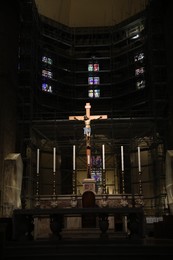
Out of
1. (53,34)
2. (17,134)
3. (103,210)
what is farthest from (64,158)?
(103,210)

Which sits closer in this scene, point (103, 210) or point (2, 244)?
point (2, 244)

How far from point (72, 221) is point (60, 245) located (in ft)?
20.8

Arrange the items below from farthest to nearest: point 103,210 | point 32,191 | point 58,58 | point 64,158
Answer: point 58,58, point 64,158, point 32,191, point 103,210

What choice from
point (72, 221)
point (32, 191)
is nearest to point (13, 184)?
point (32, 191)

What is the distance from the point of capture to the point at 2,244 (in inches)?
300

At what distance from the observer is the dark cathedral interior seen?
10289 millimetres

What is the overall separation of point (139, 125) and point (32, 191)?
6.84 meters

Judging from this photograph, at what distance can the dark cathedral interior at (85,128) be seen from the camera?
10.3 m

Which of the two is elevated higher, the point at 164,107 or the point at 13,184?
the point at 164,107

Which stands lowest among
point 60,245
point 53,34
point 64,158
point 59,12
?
point 60,245

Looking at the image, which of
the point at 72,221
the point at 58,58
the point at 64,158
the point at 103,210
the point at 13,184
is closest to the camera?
the point at 103,210

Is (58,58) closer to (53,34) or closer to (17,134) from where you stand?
(53,34)

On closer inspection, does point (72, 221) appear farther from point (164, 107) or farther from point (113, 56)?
point (113, 56)

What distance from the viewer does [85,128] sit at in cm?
1274
